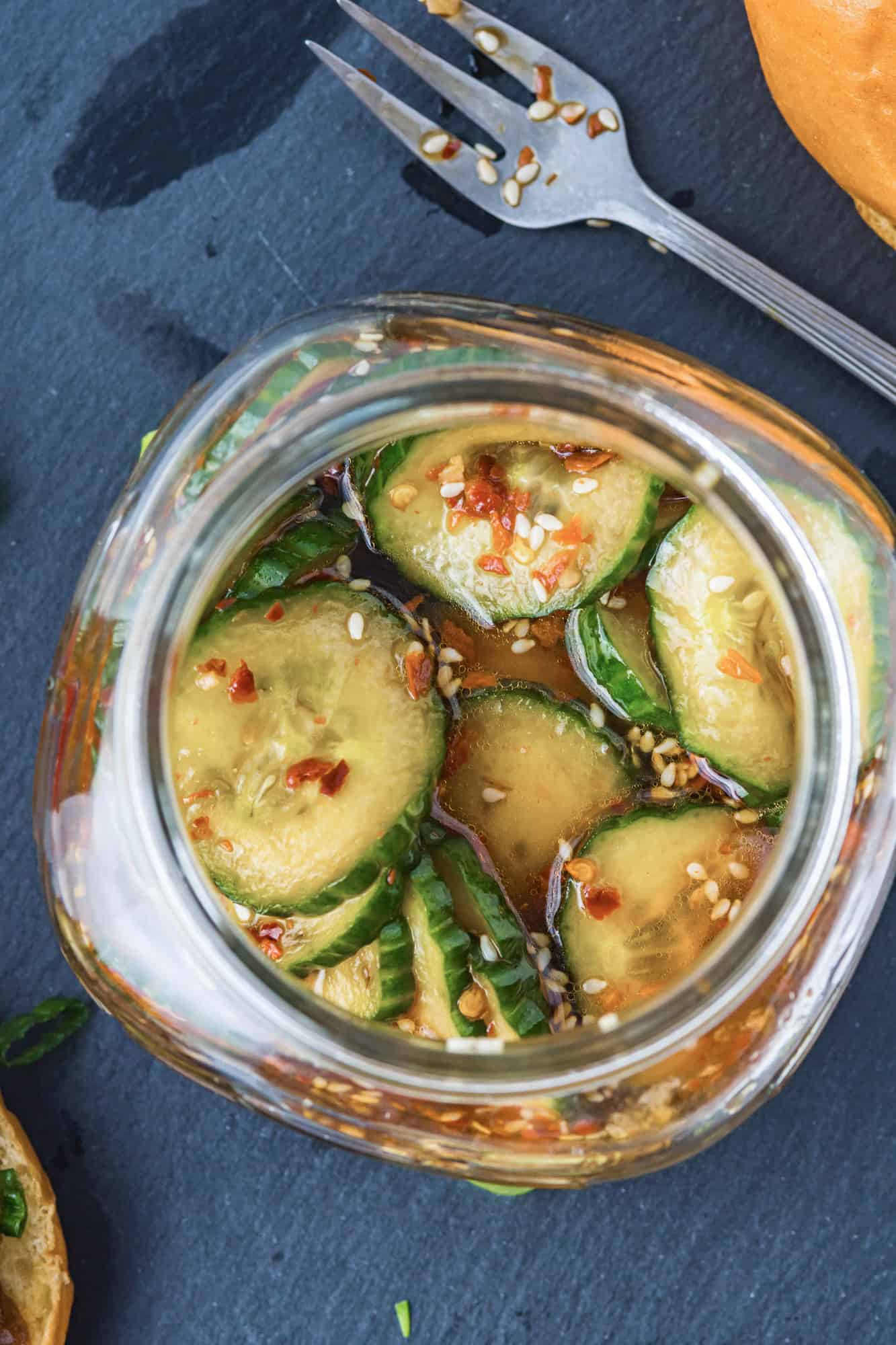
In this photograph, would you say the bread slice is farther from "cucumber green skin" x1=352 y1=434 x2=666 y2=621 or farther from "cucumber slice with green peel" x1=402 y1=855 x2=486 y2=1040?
"cucumber green skin" x1=352 y1=434 x2=666 y2=621

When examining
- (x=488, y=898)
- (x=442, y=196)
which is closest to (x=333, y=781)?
(x=488, y=898)

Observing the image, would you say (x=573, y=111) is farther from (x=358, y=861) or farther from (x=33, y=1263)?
(x=33, y=1263)

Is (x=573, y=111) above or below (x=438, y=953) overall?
above

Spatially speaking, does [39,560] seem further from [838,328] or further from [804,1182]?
[804,1182]

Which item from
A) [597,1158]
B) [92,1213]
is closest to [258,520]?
[597,1158]

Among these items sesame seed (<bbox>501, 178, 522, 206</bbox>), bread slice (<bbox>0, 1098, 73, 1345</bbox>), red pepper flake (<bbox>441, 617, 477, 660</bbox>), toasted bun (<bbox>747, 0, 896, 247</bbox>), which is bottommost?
bread slice (<bbox>0, 1098, 73, 1345</bbox>)

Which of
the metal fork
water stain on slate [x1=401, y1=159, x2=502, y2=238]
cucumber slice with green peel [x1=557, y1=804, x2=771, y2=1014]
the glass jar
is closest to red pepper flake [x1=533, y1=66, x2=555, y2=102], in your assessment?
the metal fork
